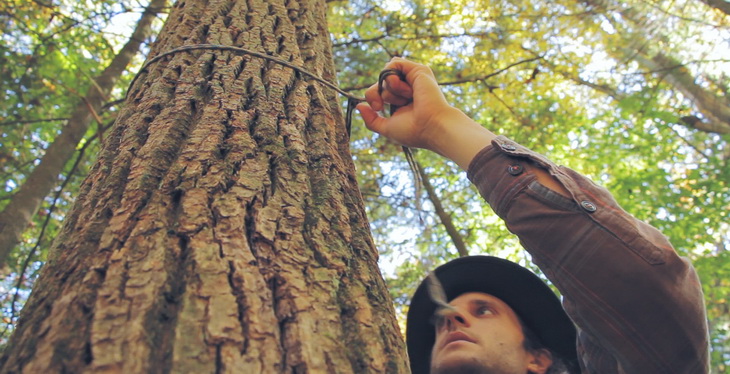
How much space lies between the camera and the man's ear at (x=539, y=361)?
1.87m

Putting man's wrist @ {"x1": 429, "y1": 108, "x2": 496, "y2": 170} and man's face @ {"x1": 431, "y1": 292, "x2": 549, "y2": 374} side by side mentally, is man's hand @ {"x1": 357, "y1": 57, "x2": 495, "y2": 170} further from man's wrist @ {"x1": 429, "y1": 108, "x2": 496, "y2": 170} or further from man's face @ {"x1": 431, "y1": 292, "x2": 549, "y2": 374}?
man's face @ {"x1": 431, "y1": 292, "x2": 549, "y2": 374}

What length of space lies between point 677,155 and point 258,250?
25.2 feet

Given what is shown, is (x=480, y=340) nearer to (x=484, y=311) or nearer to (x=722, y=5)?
(x=484, y=311)

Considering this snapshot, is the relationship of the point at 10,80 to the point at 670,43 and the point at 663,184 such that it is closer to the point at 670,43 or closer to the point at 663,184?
the point at 663,184

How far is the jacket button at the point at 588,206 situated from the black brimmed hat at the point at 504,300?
1010 mm

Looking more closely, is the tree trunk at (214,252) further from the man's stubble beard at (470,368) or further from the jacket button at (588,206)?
the man's stubble beard at (470,368)

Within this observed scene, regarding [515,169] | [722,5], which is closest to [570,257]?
[515,169]

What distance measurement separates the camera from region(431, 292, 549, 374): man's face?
5.65ft

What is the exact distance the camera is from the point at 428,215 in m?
5.85

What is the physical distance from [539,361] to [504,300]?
322 millimetres

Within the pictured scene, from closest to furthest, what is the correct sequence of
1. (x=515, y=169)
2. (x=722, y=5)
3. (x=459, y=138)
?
(x=515, y=169), (x=459, y=138), (x=722, y=5)

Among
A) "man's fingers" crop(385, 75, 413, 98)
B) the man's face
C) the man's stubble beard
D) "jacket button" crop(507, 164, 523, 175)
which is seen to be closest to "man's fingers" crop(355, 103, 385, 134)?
"man's fingers" crop(385, 75, 413, 98)

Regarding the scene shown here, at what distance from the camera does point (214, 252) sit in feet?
2.99

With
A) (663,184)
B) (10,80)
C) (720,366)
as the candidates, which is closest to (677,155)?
(663,184)
